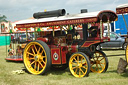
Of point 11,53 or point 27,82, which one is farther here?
point 11,53

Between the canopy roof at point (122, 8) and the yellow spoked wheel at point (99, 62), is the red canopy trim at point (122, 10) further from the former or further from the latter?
the yellow spoked wheel at point (99, 62)

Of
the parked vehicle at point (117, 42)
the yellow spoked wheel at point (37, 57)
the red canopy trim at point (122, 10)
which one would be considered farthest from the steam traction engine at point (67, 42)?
the parked vehicle at point (117, 42)

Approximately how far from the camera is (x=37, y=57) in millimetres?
7809

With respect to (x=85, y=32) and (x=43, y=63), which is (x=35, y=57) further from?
(x=85, y=32)

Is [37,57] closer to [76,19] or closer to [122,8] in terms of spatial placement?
[76,19]

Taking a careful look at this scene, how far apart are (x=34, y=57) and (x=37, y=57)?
0.15 meters

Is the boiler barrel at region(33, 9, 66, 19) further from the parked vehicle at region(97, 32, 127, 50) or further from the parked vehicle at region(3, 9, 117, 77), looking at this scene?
the parked vehicle at region(97, 32, 127, 50)

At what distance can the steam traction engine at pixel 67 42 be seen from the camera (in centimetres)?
699

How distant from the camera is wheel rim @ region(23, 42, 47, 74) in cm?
774

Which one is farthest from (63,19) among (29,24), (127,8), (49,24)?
(127,8)

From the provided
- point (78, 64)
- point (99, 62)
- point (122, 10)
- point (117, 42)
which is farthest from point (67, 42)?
point (117, 42)

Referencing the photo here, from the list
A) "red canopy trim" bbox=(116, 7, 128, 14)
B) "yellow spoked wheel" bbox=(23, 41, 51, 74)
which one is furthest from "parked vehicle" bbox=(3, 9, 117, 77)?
"red canopy trim" bbox=(116, 7, 128, 14)

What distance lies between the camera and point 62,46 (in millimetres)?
7676

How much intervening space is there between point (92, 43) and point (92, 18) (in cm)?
92
